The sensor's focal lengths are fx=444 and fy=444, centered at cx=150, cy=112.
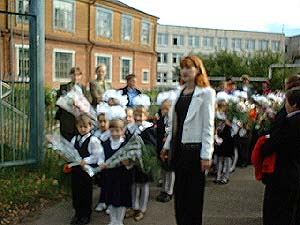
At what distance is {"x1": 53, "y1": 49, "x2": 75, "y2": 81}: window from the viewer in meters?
32.5

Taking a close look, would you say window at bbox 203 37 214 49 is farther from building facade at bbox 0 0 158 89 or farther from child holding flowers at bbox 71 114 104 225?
child holding flowers at bbox 71 114 104 225

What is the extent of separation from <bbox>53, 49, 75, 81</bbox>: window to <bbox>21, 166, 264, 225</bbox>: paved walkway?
1036 inches

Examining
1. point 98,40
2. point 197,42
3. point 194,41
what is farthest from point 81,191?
point 197,42

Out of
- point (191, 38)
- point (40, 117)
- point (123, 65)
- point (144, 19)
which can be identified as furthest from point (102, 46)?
point (191, 38)

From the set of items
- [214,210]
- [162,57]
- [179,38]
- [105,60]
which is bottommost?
[214,210]

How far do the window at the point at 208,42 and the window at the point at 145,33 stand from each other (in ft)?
160

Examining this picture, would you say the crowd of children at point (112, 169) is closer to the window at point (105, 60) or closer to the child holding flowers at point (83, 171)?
the child holding flowers at point (83, 171)

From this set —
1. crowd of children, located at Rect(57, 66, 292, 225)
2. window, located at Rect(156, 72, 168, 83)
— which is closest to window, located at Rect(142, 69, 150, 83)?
crowd of children, located at Rect(57, 66, 292, 225)

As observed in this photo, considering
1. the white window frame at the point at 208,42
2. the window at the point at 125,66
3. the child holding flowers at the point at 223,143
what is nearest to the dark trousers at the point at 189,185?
the child holding flowers at the point at 223,143

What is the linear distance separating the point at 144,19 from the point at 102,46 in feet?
26.3

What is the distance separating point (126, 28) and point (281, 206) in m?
37.7

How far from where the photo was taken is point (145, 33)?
43.6m

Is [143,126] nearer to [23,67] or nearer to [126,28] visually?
[23,67]

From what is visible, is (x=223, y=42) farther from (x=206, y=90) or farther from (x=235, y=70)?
(x=206, y=90)
